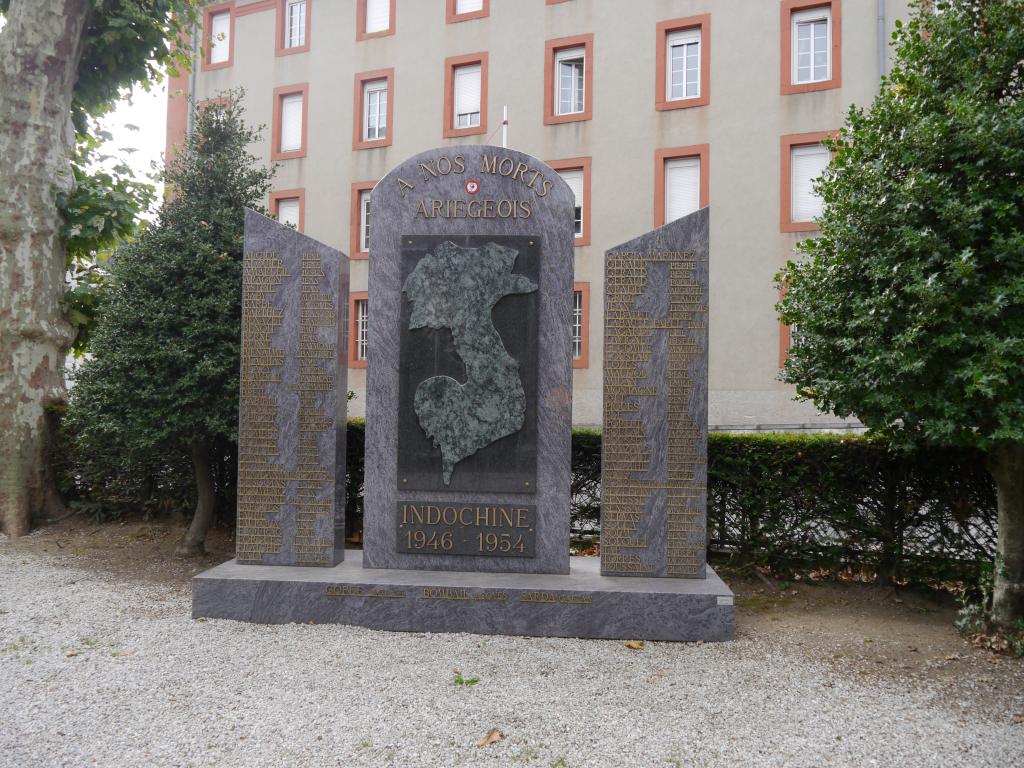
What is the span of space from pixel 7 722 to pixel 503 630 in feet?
9.86

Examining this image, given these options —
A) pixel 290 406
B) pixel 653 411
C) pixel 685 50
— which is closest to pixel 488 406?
pixel 653 411

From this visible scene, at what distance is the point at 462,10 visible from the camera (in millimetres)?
20516

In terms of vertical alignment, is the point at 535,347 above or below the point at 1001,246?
below

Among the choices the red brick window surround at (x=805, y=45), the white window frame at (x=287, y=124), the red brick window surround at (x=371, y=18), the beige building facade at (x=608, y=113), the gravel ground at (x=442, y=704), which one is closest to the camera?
the gravel ground at (x=442, y=704)

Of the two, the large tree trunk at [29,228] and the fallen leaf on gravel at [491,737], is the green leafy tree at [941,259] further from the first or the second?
the large tree trunk at [29,228]

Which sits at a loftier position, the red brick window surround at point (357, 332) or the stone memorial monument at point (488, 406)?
the red brick window surround at point (357, 332)

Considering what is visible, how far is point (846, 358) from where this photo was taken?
5.29m

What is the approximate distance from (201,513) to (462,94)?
51.9 feet

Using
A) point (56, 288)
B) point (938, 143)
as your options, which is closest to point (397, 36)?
point (56, 288)

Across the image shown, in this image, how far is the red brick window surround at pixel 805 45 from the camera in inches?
674

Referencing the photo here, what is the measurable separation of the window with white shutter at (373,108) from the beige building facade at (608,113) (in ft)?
0.19

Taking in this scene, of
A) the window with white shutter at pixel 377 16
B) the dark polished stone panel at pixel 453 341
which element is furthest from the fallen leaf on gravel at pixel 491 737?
the window with white shutter at pixel 377 16

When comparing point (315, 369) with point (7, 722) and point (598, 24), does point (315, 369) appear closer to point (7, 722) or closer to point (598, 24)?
point (7, 722)

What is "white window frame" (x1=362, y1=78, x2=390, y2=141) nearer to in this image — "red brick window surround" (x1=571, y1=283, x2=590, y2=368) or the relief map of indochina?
"red brick window surround" (x1=571, y1=283, x2=590, y2=368)
